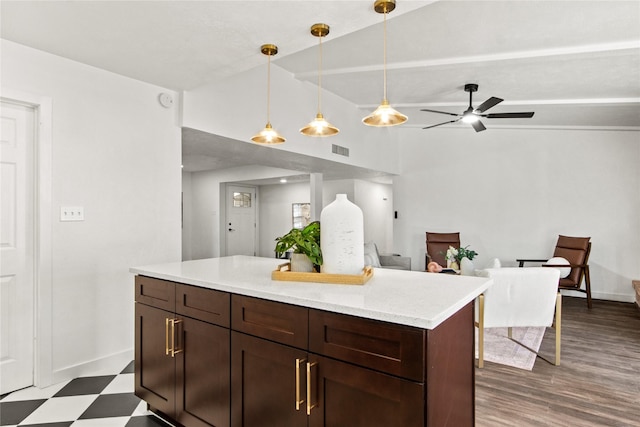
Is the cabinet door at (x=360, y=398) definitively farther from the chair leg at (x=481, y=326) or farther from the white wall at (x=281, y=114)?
the white wall at (x=281, y=114)

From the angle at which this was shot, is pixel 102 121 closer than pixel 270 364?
No

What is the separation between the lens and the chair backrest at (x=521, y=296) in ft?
9.39

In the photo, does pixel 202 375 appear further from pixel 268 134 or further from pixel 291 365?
pixel 268 134

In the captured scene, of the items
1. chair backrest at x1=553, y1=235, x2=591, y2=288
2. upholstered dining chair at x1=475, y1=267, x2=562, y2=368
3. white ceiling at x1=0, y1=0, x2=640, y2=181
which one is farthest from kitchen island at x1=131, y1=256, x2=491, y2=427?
chair backrest at x1=553, y1=235, x2=591, y2=288

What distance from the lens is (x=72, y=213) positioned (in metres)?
2.65

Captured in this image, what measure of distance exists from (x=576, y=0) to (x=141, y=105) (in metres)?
3.35

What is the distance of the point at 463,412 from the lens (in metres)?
1.53

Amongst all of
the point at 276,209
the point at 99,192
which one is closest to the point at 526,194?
the point at 276,209

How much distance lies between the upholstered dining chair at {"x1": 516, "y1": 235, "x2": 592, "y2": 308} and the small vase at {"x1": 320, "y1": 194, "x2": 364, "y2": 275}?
3888 mm

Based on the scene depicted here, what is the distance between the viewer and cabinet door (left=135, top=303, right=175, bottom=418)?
1952mm

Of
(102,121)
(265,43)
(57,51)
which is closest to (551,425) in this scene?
(265,43)

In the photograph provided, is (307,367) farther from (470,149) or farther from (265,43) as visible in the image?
(470,149)

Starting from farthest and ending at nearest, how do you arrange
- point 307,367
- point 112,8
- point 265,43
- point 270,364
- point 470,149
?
1. point 470,149
2. point 265,43
3. point 112,8
4. point 270,364
5. point 307,367

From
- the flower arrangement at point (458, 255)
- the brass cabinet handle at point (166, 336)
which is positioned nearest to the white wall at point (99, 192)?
the brass cabinet handle at point (166, 336)
